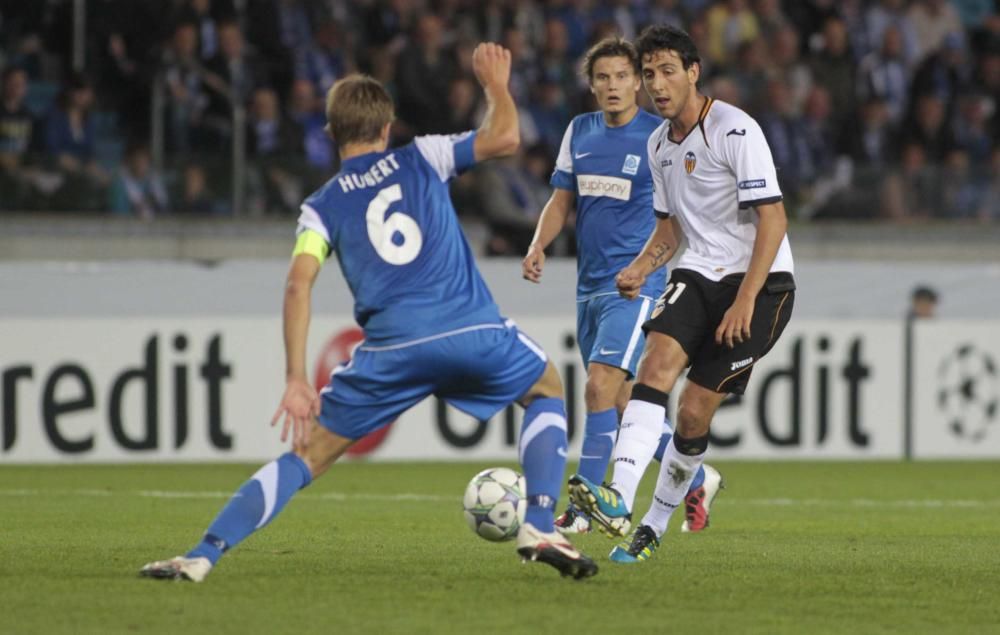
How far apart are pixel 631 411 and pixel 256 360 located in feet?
24.1

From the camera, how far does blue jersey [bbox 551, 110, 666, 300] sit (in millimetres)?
9203

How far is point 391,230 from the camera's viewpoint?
6.56 metres

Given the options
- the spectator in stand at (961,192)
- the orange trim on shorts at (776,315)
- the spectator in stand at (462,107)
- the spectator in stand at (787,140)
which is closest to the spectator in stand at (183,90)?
the spectator in stand at (462,107)

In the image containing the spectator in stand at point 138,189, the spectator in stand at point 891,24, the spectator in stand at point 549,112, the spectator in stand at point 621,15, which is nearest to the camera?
the spectator in stand at point 138,189

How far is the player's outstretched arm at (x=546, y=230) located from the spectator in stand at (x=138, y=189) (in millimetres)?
7039

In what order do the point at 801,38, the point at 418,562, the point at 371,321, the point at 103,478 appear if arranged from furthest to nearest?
the point at 801,38, the point at 103,478, the point at 418,562, the point at 371,321

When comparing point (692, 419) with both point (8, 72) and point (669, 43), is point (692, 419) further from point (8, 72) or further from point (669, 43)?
point (8, 72)

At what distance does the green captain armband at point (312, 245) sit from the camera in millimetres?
6418

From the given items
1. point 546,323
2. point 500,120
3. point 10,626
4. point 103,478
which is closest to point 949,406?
point 546,323

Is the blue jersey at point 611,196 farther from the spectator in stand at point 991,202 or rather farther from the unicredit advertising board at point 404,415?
the spectator in stand at point 991,202

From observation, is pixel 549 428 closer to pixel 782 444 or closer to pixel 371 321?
pixel 371 321

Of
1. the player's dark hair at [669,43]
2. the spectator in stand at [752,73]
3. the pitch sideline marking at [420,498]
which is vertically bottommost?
the pitch sideline marking at [420,498]

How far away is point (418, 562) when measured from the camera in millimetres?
7602

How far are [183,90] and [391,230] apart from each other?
987 centimetres
